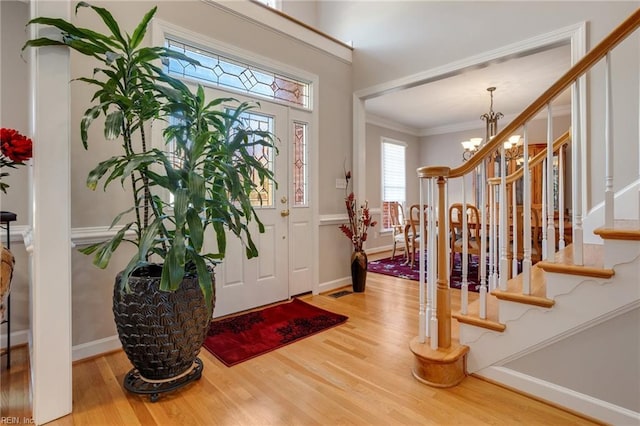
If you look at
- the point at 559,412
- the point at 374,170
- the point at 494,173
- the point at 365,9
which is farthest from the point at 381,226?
the point at 559,412

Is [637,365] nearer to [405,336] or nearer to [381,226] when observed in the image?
[405,336]

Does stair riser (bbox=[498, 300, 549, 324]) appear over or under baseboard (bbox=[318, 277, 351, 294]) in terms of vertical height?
over

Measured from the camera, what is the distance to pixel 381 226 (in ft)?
21.2

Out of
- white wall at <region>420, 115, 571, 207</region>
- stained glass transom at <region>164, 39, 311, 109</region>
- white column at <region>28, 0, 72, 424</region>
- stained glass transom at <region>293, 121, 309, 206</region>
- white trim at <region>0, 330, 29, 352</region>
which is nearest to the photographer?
white column at <region>28, 0, 72, 424</region>

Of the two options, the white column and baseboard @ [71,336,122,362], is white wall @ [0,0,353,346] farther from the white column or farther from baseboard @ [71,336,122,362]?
the white column

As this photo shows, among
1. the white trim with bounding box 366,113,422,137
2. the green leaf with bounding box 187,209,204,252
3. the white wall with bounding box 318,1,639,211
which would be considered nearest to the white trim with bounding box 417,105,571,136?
the white trim with bounding box 366,113,422,137

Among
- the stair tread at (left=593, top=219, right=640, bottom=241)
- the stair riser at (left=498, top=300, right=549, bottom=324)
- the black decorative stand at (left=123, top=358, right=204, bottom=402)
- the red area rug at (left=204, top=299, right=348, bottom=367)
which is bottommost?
the red area rug at (left=204, top=299, right=348, bottom=367)

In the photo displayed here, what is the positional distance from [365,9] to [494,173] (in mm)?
4031

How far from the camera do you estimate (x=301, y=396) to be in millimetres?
1648

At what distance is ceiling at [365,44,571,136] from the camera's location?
3.94 metres

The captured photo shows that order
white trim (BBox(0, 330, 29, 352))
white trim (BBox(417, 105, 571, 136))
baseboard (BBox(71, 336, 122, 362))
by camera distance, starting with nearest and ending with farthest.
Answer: baseboard (BBox(71, 336, 122, 362))
white trim (BBox(0, 330, 29, 352))
white trim (BBox(417, 105, 571, 136))

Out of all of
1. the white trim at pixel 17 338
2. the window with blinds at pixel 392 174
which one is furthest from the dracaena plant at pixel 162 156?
the window with blinds at pixel 392 174

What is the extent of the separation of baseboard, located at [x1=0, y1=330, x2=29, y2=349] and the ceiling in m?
4.36

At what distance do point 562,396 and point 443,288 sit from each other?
72cm
